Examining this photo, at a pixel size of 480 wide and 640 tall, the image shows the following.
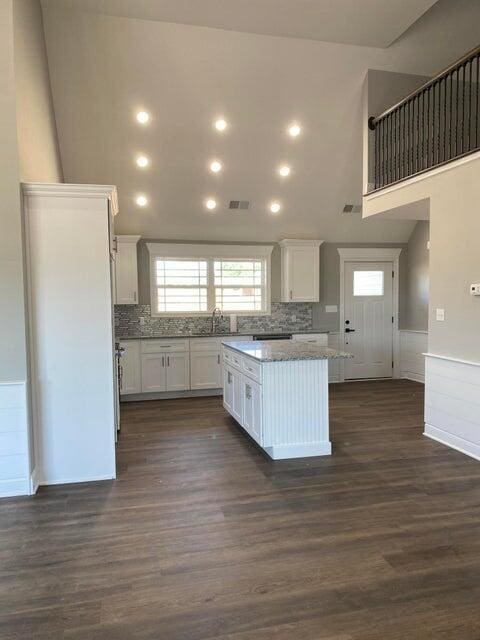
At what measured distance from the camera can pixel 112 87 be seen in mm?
5000

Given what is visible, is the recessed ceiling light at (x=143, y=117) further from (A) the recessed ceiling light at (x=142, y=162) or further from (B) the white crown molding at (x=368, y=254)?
(B) the white crown molding at (x=368, y=254)

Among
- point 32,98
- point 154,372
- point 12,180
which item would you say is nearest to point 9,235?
point 12,180

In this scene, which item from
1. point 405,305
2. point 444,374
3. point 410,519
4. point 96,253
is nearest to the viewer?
point 410,519

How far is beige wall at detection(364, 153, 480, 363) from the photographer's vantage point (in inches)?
154

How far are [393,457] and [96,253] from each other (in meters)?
3.14

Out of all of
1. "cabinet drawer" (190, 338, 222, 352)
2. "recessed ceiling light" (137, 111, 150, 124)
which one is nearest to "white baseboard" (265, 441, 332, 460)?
"cabinet drawer" (190, 338, 222, 352)

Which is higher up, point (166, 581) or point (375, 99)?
point (375, 99)

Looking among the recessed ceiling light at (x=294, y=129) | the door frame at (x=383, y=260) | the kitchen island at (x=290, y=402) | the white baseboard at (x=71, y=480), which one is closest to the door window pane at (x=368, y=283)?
the door frame at (x=383, y=260)

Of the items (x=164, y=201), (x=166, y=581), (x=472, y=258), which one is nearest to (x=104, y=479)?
(x=166, y=581)

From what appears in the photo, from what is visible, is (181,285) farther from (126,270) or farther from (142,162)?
(142,162)

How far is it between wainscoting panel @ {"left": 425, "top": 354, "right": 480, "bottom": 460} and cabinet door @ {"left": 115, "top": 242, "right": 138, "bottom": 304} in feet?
13.8

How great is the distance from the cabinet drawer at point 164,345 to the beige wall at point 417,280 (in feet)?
13.4

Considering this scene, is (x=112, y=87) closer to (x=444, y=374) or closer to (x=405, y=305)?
(x=444, y=374)

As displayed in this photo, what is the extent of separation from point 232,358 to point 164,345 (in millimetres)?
1845
